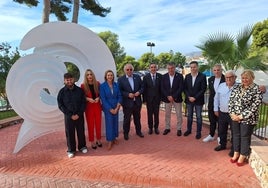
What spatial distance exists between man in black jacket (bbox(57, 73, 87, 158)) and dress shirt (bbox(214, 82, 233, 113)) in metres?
2.72

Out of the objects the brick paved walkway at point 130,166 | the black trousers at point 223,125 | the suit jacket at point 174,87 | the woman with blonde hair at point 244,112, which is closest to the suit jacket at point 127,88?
the suit jacket at point 174,87

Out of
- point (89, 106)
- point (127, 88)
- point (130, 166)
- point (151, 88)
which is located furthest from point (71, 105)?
point (151, 88)

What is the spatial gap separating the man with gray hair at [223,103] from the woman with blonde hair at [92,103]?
249 cm

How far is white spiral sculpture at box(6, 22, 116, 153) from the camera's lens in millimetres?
5652

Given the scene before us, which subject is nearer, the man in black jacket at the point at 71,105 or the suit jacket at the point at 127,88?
the man in black jacket at the point at 71,105

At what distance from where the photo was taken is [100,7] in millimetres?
15328

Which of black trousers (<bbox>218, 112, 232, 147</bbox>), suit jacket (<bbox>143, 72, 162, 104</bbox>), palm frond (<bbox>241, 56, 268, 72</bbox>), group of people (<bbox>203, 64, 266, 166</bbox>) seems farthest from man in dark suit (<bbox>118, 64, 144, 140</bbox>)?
palm frond (<bbox>241, 56, 268, 72</bbox>)

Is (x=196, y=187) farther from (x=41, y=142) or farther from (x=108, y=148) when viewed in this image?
(x=41, y=142)

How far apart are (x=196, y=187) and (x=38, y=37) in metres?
4.51

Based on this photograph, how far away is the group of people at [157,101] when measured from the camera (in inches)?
178

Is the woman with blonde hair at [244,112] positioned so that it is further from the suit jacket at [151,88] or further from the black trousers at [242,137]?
the suit jacket at [151,88]

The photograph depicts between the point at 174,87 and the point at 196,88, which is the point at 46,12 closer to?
the point at 174,87

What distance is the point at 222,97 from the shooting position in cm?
510

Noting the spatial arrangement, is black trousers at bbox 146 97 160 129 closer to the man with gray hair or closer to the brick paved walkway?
the brick paved walkway
